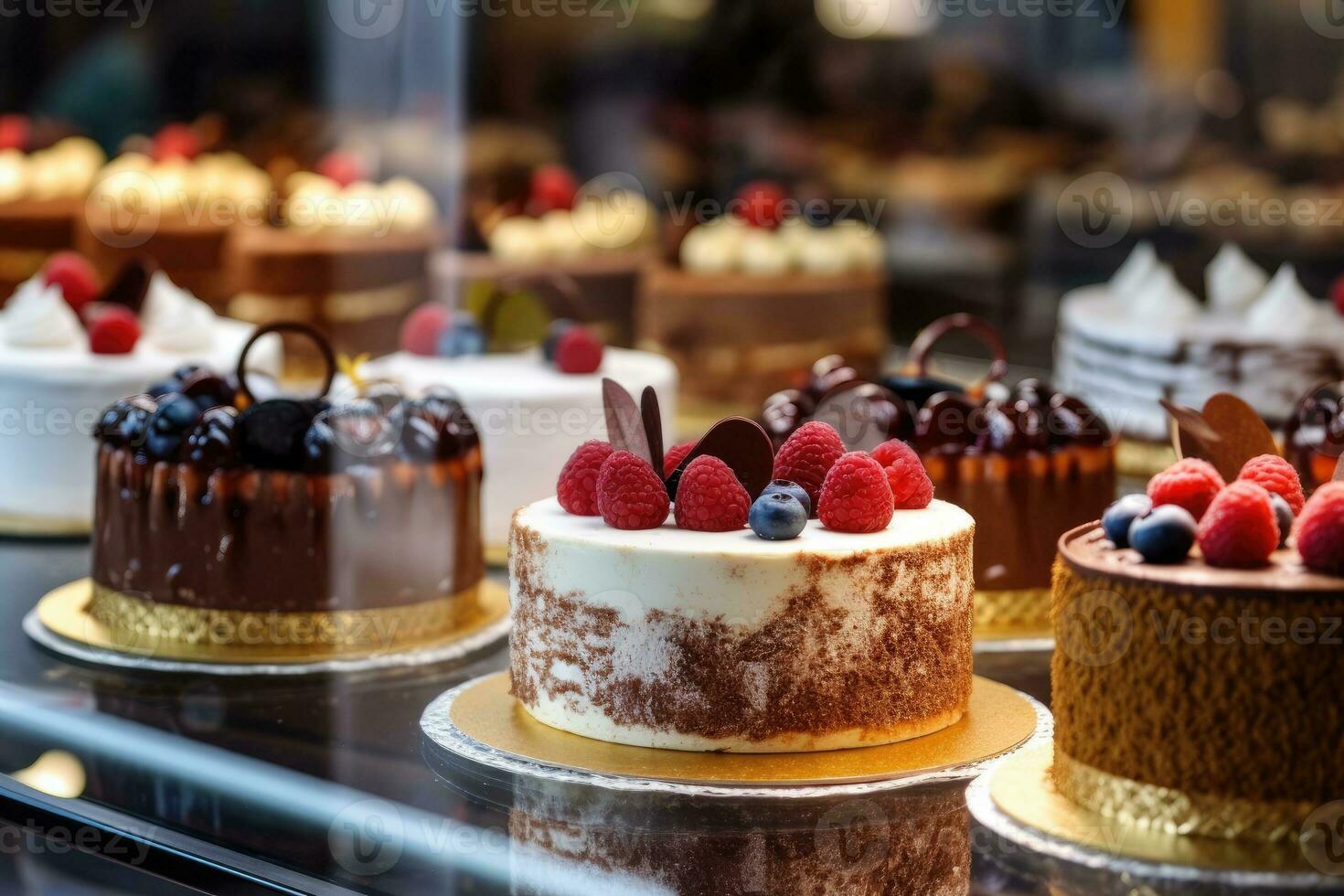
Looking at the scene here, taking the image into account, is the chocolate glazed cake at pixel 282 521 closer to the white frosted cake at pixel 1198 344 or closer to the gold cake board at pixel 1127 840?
the gold cake board at pixel 1127 840

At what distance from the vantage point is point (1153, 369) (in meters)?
4.32

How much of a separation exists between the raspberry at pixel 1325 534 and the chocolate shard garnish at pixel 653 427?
0.88 m

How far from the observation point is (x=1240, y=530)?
2039 mm

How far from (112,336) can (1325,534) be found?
2628mm

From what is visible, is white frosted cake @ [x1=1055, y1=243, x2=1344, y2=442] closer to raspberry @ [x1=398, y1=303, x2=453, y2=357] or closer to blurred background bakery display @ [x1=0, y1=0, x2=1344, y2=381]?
blurred background bakery display @ [x1=0, y1=0, x2=1344, y2=381]

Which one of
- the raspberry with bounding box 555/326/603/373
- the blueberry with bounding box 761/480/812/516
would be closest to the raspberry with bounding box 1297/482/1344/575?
the blueberry with bounding box 761/480/812/516

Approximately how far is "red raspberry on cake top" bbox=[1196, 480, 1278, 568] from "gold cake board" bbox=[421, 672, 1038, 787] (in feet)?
1.56

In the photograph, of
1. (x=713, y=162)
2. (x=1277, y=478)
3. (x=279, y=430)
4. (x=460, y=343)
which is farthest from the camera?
(x=713, y=162)

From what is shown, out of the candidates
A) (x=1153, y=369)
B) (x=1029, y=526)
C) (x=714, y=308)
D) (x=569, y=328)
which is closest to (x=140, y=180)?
(x=714, y=308)

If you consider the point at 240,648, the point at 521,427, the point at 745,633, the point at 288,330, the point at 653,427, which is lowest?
the point at 240,648

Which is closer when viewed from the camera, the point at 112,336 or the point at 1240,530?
the point at 1240,530

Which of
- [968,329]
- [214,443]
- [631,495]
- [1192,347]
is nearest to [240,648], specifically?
[214,443]

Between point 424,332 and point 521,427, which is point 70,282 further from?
point 521,427

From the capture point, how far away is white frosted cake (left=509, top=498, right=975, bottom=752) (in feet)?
7.72
